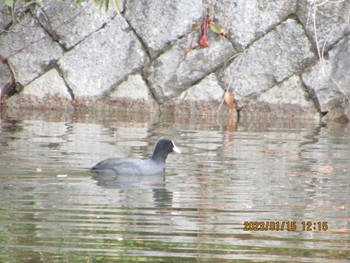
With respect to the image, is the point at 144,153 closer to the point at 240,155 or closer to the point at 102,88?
the point at 240,155

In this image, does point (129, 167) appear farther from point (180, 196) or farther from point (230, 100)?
point (230, 100)

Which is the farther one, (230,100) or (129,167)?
(230,100)

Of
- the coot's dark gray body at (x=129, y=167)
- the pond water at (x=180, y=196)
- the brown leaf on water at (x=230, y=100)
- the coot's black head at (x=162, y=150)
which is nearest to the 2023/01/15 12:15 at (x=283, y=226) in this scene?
the pond water at (x=180, y=196)

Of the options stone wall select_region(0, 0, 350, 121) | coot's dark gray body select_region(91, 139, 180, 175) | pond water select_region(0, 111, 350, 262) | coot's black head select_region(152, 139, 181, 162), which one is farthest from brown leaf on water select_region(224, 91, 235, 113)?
coot's dark gray body select_region(91, 139, 180, 175)

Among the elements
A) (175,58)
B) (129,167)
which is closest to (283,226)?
(129,167)

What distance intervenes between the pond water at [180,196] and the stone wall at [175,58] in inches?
62.7

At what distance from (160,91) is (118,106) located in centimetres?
82

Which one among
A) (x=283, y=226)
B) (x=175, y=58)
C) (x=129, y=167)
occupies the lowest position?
(x=283, y=226)

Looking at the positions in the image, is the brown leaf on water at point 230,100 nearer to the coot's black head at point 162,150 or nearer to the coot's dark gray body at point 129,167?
the coot's black head at point 162,150

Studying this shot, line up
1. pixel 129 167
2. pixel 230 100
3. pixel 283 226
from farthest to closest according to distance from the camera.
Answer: pixel 230 100 < pixel 129 167 < pixel 283 226

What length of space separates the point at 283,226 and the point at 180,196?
1.93m

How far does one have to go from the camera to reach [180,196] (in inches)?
394

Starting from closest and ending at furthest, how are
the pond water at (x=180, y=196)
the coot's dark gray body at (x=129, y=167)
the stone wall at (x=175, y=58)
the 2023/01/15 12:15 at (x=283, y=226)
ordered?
1. the pond water at (x=180, y=196)
2. the 2023/01/15 12:15 at (x=283, y=226)
3. the coot's dark gray body at (x=129, y=167)
4. the stone wall at (x=175, y=58)

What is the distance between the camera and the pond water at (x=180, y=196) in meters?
7.31
